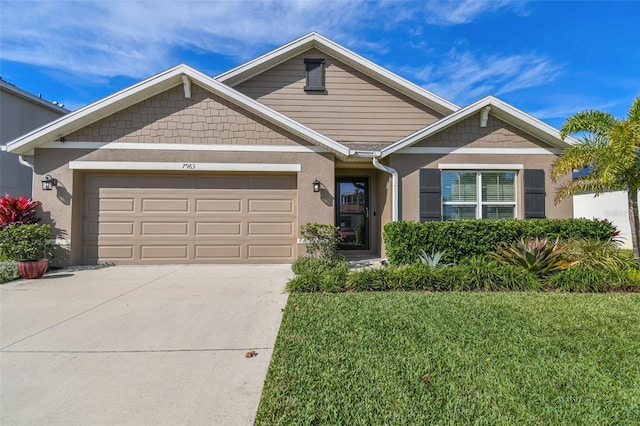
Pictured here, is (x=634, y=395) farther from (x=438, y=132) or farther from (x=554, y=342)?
(x=438, y=132)

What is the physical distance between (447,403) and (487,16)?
12.3 m

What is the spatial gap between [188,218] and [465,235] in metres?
6.90

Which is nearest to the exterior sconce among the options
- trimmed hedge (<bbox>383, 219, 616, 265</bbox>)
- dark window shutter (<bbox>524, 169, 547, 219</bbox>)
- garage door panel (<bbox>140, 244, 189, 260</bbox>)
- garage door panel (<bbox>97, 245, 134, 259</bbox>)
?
garage door panel (<bbox>97, 245, 134, 259</bbox>)

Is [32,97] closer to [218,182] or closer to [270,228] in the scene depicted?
[218,182]

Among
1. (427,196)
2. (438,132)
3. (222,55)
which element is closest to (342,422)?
(427,196)

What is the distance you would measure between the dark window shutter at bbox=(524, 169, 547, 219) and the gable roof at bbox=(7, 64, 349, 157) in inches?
195

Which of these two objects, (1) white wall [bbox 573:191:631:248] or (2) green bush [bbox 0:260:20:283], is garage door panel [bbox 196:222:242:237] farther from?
(1) white wall [bbox 573:191:631:248]

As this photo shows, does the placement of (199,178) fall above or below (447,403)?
above

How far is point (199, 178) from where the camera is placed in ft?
28.7

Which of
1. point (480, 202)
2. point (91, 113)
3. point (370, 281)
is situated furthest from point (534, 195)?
point (91, 113)

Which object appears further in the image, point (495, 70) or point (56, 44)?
point (495, 70)

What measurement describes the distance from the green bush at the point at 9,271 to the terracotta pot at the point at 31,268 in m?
0.13

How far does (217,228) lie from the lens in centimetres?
873

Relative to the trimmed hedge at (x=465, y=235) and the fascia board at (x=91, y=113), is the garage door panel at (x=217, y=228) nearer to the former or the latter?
the fascia board at (x=91, y=113)
